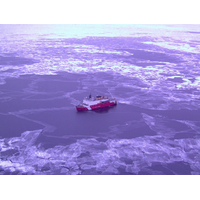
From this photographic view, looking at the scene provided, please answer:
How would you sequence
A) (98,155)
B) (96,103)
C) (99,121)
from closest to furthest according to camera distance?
(98,155)
(99,121)
(96,103)

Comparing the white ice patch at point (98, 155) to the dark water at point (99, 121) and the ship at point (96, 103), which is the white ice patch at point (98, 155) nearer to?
the dark water at point (99, 121)

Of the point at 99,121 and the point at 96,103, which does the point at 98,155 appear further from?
the point at 96,103

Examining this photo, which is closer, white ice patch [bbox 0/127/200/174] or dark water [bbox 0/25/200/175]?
white ice patch [bbox 0/127/200/174]

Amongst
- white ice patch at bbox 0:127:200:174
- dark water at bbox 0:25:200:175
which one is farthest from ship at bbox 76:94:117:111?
white ice patch at bbox 0:127:200:174

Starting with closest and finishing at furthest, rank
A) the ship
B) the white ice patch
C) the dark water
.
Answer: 1. the white ice patch
2. the dark water
3. the ship

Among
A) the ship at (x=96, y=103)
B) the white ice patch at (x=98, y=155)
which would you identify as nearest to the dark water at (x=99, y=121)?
the white ice patch at (x=98, y=155)

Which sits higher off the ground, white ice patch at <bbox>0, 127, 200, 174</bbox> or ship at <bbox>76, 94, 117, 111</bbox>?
ship at <bbox>76, 94, 117, 111</bbox>

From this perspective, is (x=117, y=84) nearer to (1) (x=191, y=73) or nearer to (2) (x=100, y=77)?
(2) (x=100, y=77)

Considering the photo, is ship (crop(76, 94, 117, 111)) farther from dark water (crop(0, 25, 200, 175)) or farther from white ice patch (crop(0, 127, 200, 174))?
white ice patch (crop(0, 127, 200, 174))

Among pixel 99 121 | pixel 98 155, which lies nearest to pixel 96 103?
pixel 99 121

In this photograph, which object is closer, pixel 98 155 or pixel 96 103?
pixel 98 155

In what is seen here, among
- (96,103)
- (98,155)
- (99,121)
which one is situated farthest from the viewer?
(96,103)

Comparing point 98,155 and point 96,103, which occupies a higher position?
point 96,103
